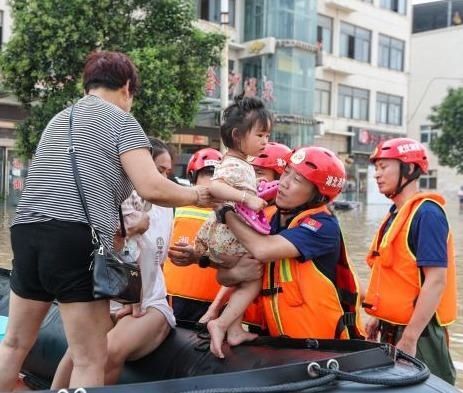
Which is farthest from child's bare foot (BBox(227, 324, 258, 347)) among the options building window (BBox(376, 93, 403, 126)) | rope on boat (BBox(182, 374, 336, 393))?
building window (BBox(376, 93, 403, 126))

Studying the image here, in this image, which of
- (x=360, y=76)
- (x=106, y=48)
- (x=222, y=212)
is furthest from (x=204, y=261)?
(x=360, y=76)

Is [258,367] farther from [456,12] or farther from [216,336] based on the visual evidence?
[456,12]

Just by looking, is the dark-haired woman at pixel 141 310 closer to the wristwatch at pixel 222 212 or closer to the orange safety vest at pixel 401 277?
the wristwatch at pixel 222 212

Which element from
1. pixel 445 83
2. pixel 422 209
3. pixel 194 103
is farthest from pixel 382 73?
pixel 422 209

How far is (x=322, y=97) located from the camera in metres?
32.5

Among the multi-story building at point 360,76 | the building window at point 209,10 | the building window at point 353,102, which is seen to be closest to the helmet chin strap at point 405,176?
the building window at point 209,10

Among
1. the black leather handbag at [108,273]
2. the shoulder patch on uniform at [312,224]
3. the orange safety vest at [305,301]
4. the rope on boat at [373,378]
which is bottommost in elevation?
the rope on boat at [373,378]

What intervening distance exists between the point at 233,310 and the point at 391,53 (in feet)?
117

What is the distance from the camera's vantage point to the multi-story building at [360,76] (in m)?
32.3

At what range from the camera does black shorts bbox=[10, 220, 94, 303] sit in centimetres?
234

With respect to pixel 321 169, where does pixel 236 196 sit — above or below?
below

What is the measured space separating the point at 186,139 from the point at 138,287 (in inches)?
947

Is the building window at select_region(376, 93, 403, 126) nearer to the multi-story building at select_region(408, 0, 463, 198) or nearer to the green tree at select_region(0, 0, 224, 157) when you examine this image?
the multi-story building at select_region(408, 0, 463, 198)

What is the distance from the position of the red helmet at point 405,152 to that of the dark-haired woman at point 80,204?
1.14m
